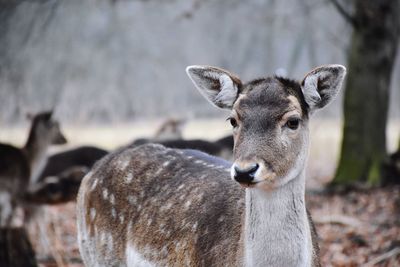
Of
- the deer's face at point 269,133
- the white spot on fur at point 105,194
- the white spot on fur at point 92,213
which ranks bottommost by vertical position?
the white spot on fur at point 92,213

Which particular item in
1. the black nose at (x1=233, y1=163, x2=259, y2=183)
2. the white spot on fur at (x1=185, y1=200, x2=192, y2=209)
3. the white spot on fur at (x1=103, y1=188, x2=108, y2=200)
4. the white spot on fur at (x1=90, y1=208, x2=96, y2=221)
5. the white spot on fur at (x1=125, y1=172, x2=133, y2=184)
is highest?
the black nose at (x1=233, y1=163, x2=259, y2=183)

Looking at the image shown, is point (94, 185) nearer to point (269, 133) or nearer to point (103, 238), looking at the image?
point (103, 238)

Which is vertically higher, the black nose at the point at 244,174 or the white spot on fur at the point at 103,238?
the black nose at the point at 244,174

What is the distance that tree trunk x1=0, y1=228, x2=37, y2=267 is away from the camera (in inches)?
348

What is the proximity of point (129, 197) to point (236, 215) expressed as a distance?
127cm

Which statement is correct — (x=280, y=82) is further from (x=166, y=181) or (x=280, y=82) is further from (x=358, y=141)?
(x=358, y=141)

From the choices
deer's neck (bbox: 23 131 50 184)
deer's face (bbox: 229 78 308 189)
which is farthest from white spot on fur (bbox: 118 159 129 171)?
deer's neck (bbox: 23 131 50 184)

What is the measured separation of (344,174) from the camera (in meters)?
13.9

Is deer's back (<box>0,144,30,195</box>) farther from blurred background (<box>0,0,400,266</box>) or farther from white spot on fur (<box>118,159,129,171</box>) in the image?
white spot on fur (<box>118,159,129,171</box>)

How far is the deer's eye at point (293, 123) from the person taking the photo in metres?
4.82

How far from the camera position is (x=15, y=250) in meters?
8.86

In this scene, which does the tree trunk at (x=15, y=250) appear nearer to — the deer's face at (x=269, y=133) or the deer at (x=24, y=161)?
the deer at (x=24, y=161)

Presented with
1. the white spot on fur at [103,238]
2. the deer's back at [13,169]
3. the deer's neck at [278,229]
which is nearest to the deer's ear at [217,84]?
the deer's neck at [278,229]

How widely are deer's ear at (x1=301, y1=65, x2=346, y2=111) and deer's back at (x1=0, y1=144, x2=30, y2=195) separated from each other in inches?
323
